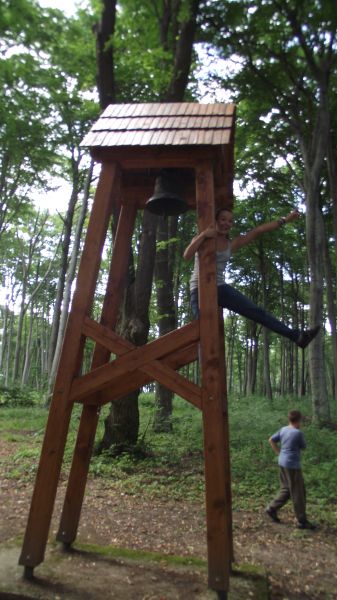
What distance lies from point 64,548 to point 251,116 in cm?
1369

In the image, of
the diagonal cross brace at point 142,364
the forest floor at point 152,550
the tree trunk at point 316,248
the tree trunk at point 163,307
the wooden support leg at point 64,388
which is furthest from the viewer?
the tree trunk at point 316,248

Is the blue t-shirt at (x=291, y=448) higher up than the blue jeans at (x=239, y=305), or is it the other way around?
the blue jeans at (x=239, y=305)

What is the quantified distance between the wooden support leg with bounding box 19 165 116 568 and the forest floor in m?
0.33

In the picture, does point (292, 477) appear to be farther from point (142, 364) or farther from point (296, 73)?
point (296, 73)

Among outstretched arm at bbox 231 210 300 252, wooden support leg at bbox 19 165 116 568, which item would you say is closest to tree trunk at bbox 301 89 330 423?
outstretched arm at bbox 231 210 300 252

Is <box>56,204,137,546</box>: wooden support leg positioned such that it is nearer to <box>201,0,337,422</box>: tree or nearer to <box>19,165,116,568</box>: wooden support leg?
<box>19,165,116,568</box>: wooden support leg

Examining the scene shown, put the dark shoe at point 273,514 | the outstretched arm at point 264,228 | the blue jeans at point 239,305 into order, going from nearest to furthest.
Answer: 1. the blue jeans at point 239,305
2. the outstretched arm at point 264,228
3. the dark shoe at point 273,514

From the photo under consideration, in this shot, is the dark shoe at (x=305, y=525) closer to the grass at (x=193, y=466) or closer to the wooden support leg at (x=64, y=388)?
the grass at (x=193, y=466)

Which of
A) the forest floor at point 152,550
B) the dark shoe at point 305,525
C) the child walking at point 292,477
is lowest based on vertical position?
the forest floor at point 152,550

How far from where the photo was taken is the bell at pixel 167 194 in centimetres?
424

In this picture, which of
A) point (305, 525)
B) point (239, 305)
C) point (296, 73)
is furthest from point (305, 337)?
point (296, 73)

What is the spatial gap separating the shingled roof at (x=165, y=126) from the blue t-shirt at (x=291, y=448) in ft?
15.1

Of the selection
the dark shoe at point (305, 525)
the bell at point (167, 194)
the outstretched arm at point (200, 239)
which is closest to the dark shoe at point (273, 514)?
the dark shoe at point (305, 525)

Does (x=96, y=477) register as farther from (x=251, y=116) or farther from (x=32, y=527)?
(x=251, y=116)
